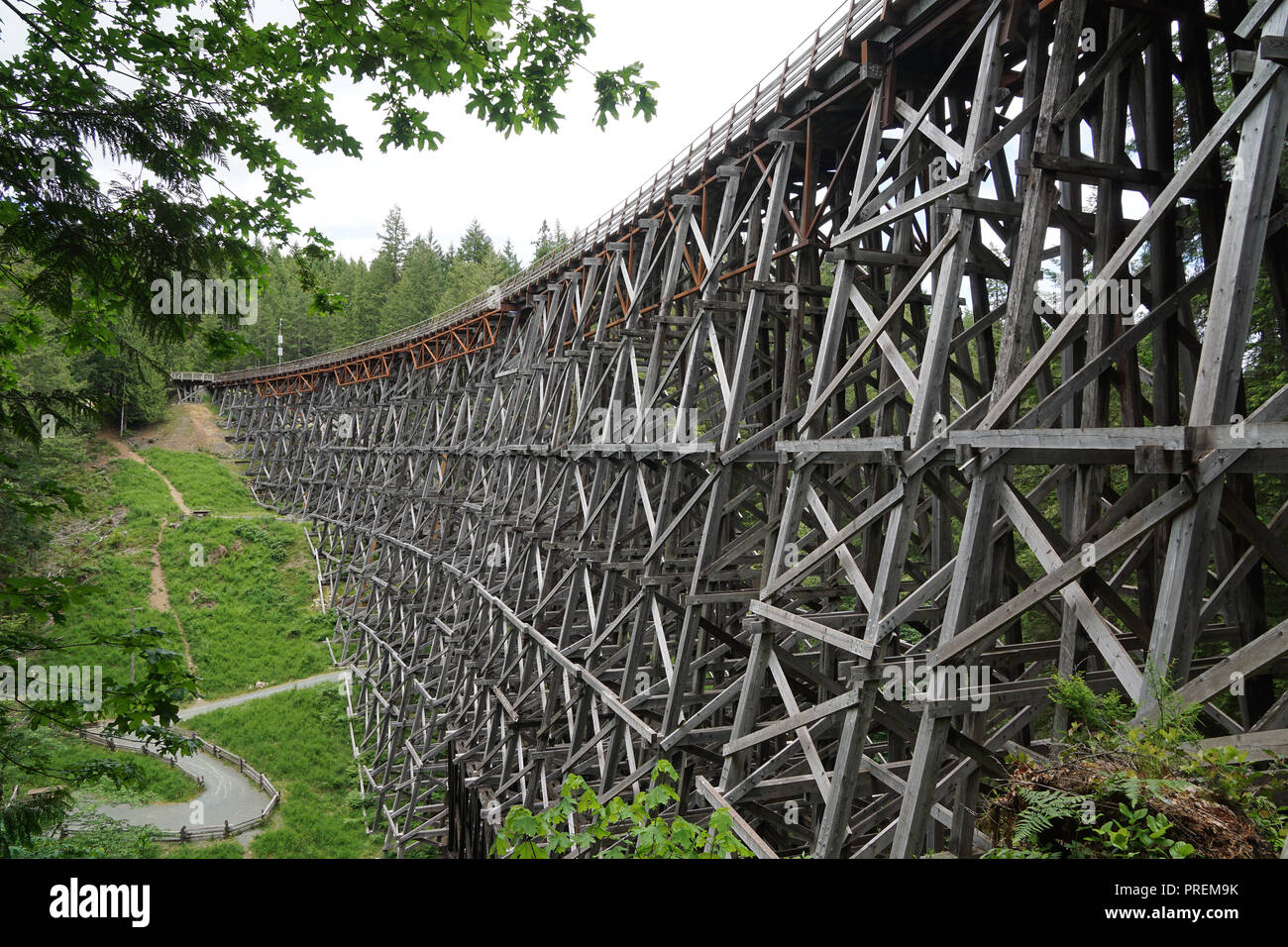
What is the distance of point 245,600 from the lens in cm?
2681

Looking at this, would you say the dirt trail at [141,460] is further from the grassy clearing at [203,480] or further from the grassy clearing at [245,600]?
the grassy clearing at [245,600]

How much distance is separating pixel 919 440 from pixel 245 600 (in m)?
27.9

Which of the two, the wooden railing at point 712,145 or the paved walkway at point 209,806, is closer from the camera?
the wooden railing at point 712,145

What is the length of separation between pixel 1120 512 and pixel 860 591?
166 cm

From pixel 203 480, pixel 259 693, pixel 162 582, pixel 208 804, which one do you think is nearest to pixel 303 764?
pixel 208 804

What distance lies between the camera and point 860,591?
5.17 meters

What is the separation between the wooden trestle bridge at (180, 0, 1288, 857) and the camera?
376cm

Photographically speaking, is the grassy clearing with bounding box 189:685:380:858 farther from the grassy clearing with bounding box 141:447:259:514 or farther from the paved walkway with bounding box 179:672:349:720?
the grassy clearing with bounding box 141:447:259:514

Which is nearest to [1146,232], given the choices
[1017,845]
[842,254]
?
[842,254]

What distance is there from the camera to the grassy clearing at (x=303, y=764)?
15195 millimetres

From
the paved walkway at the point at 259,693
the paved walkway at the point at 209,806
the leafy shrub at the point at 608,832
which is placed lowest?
the paved walkway at the point at 209,806

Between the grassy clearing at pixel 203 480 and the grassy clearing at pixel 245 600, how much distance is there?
12.2ft

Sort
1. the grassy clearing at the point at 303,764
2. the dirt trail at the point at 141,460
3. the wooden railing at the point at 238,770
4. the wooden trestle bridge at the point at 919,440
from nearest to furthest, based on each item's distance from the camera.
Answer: the wooden trestle bridge at the point at 919,440
the wooden railing at the point at 238,770
the grassy clearing at the point at 303,764
the dirt trail at the point at 141,460

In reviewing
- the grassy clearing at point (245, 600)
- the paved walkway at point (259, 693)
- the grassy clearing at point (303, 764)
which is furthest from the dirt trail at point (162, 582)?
the grassy clearing at point (303, 764)
